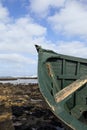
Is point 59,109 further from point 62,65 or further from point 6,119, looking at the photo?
point 6,119

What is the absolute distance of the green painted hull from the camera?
8695mm

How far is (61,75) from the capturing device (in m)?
10.2

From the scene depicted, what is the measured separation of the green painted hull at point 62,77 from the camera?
8695 mm

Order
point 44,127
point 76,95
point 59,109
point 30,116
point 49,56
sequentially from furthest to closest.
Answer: point 30,116
point 44,127
point 76,95
point 49,56
point 59,109

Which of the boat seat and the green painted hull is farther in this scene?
the boat seat

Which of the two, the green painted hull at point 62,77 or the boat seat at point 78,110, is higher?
the green painted hull at point 62,77

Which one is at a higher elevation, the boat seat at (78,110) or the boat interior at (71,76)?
the boat interior at (71,76)

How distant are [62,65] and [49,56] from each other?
3.22 ft

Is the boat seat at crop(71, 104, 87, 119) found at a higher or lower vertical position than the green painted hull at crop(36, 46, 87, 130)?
lower

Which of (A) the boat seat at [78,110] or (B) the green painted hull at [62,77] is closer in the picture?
(B) the green painted hull at [62,77]

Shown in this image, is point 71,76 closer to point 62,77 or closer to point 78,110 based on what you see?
point 62,77

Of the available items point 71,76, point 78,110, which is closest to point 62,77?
point 71,76

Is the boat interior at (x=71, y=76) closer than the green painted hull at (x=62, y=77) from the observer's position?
No

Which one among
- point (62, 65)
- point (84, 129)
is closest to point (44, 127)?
point (62, 65)
